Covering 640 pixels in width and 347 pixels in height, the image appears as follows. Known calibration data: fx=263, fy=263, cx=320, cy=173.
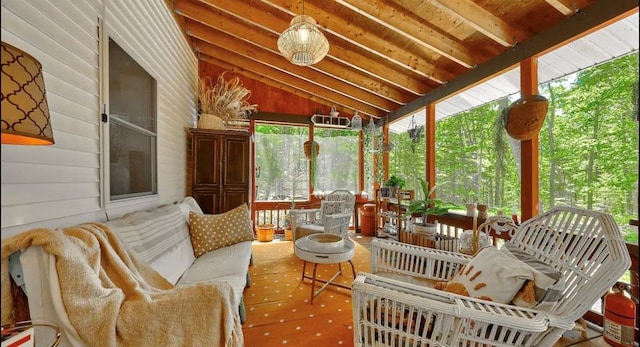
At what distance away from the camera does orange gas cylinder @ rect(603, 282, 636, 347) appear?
1.73 meters

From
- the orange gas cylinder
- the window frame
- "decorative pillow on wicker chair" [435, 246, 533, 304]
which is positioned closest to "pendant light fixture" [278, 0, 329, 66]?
the window frame

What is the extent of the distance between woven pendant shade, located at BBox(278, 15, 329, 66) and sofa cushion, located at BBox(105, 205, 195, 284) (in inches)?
71.4

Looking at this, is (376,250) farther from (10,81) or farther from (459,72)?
(459,72)

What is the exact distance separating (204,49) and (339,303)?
4.12 metres

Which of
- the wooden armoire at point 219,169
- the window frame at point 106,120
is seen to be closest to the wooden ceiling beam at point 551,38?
the wooden armoire at point 219,169

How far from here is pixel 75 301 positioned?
965 mm

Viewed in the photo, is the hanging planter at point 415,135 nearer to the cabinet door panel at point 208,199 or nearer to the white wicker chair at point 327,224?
the white wicker chair at point 327,224

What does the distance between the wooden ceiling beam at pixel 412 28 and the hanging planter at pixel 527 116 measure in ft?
3.05

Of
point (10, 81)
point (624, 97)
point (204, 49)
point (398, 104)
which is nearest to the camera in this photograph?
point (10, 81)

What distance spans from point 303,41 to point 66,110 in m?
1.77

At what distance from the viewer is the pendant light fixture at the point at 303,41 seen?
91.2 inches

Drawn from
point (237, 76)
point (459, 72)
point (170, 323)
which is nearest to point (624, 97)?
point (459, 72)

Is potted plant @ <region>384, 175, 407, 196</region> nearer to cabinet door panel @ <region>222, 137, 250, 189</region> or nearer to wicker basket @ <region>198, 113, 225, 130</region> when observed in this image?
cabinet door panel @ <region>222, 137, 250, 189</region>

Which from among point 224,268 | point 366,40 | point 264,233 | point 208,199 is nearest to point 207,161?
point 208,199
